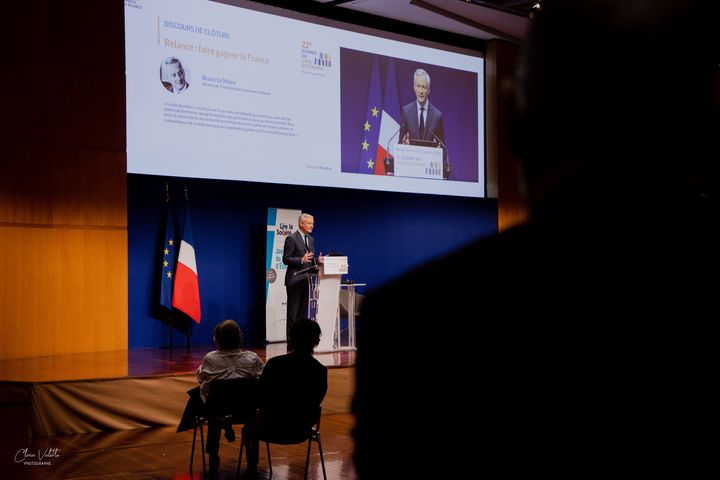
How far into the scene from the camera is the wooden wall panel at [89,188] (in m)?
8.24

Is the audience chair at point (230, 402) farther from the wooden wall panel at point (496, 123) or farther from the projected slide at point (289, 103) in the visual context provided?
the wooden wall panel at point (496, 123)

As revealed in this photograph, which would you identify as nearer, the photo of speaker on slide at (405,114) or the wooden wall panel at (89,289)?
the wooden wall panel at (89,289)

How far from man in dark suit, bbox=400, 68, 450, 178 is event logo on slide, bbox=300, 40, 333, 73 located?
49.9 inches

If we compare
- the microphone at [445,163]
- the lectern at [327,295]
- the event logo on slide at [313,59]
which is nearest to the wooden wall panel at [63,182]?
the lectern at [327,295]

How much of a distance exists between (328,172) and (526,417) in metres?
9.48

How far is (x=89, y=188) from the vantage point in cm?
842

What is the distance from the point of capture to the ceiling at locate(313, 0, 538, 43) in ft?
33.1

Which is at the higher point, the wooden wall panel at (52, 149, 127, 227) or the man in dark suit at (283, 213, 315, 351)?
the wooden wall panel at (52, 149, 127, 227)

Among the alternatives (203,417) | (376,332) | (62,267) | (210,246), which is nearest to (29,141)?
(62,267)

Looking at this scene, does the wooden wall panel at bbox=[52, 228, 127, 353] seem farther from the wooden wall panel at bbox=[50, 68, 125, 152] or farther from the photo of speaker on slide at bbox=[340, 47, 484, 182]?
the photo of speaker on slide at bbox=[340, 47, 484, 182]

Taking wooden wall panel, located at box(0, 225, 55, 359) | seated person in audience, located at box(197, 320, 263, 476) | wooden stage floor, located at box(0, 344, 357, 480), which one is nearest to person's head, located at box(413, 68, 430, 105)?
wooden stage floor, located at box(0, 344, 357, 480)

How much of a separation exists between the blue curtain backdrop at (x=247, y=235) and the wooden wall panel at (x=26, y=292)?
1.20m

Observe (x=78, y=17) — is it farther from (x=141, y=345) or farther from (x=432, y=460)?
(x=432, y=460)

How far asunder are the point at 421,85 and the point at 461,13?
1008 millimetres
